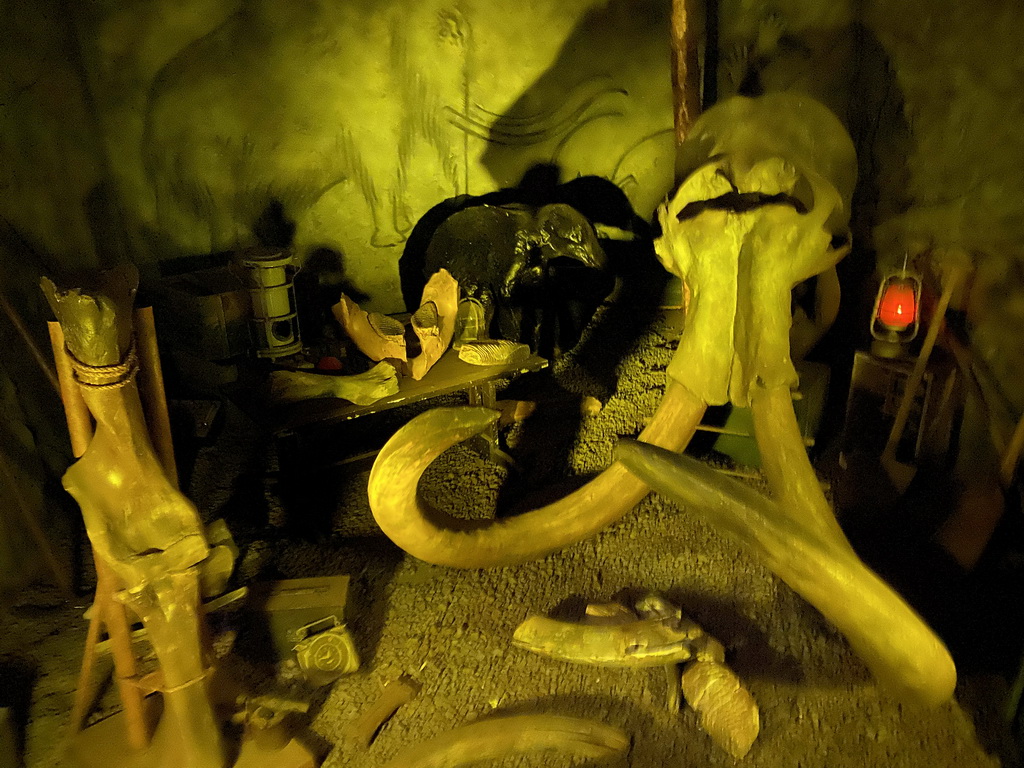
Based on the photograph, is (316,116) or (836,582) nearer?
(836,582)

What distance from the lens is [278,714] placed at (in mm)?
2463

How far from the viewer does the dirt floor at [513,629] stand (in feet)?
7.85

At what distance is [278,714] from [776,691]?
1657mm

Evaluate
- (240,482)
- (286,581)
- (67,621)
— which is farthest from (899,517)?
(67,621)

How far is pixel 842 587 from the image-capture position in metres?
1.94

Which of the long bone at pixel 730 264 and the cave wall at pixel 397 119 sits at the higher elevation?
the cave wall at pixel 397 119

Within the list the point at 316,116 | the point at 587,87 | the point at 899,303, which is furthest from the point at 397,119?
the point at 899,303

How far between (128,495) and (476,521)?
1097 millimetres

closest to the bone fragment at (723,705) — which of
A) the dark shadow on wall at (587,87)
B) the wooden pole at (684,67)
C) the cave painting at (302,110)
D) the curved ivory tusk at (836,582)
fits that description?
the curved ivory tusk at (836,582)

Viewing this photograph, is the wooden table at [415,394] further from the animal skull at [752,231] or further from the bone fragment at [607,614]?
the animal skull at [752,231]

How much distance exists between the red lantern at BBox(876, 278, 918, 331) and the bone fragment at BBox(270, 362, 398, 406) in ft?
7.44

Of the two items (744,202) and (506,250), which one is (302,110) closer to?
(506,250)

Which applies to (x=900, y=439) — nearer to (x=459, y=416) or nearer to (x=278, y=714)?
(x=459, y=416)

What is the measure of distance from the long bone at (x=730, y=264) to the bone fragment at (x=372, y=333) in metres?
1.32
